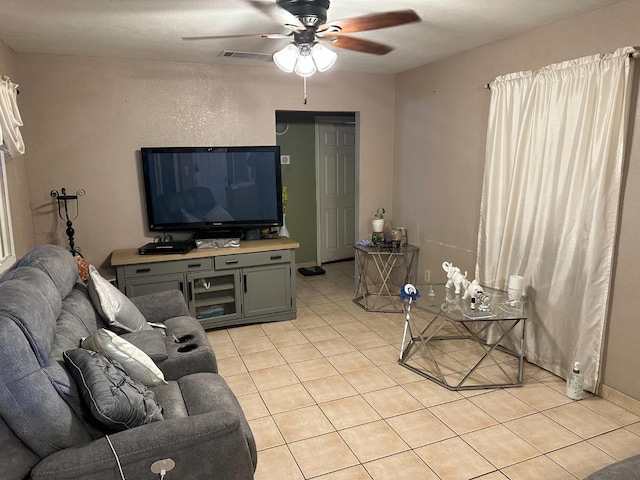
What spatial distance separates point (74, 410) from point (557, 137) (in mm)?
3028

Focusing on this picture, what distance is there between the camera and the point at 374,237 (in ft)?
15.2

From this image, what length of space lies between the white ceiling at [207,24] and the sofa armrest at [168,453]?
2114 millimetres

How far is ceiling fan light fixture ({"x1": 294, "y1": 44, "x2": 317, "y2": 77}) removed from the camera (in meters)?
2.52

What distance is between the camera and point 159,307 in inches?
120

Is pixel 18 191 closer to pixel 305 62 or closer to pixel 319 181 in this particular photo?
pixel 305 62

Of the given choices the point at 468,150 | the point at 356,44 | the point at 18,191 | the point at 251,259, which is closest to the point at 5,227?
the point at 18,191

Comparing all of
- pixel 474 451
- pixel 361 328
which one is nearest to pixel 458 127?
pixel 361 328

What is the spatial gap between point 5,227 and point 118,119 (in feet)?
4.39

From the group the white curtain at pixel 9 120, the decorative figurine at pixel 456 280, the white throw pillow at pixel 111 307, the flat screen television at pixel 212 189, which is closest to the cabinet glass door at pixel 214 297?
the flat screen television at pixel 212 189

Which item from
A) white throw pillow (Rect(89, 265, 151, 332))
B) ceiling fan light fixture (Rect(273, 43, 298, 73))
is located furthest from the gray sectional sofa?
ceiling fan light fixture (Rect(273, 43, 298, 73))

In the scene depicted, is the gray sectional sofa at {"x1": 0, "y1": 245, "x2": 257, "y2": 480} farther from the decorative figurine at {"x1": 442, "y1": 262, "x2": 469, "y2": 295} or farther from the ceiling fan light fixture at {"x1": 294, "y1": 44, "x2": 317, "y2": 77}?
the decorative figurine at {"x1": 442, "y1": 262, "x2": 469, "y2": 295}

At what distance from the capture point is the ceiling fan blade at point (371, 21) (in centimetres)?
229

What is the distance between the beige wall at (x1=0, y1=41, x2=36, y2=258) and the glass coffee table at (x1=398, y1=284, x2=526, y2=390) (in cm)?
286

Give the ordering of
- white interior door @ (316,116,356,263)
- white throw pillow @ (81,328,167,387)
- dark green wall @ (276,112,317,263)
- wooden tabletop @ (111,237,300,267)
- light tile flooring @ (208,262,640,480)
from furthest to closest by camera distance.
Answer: white interior door @ (316,116,356,263)
dark green wall @ (276,112,317,263)
wooden tabletop @ (111,237,300,267)
light tile flooring @ (208,262,640,480)
white throw pillow @ (81,328,167,387)
